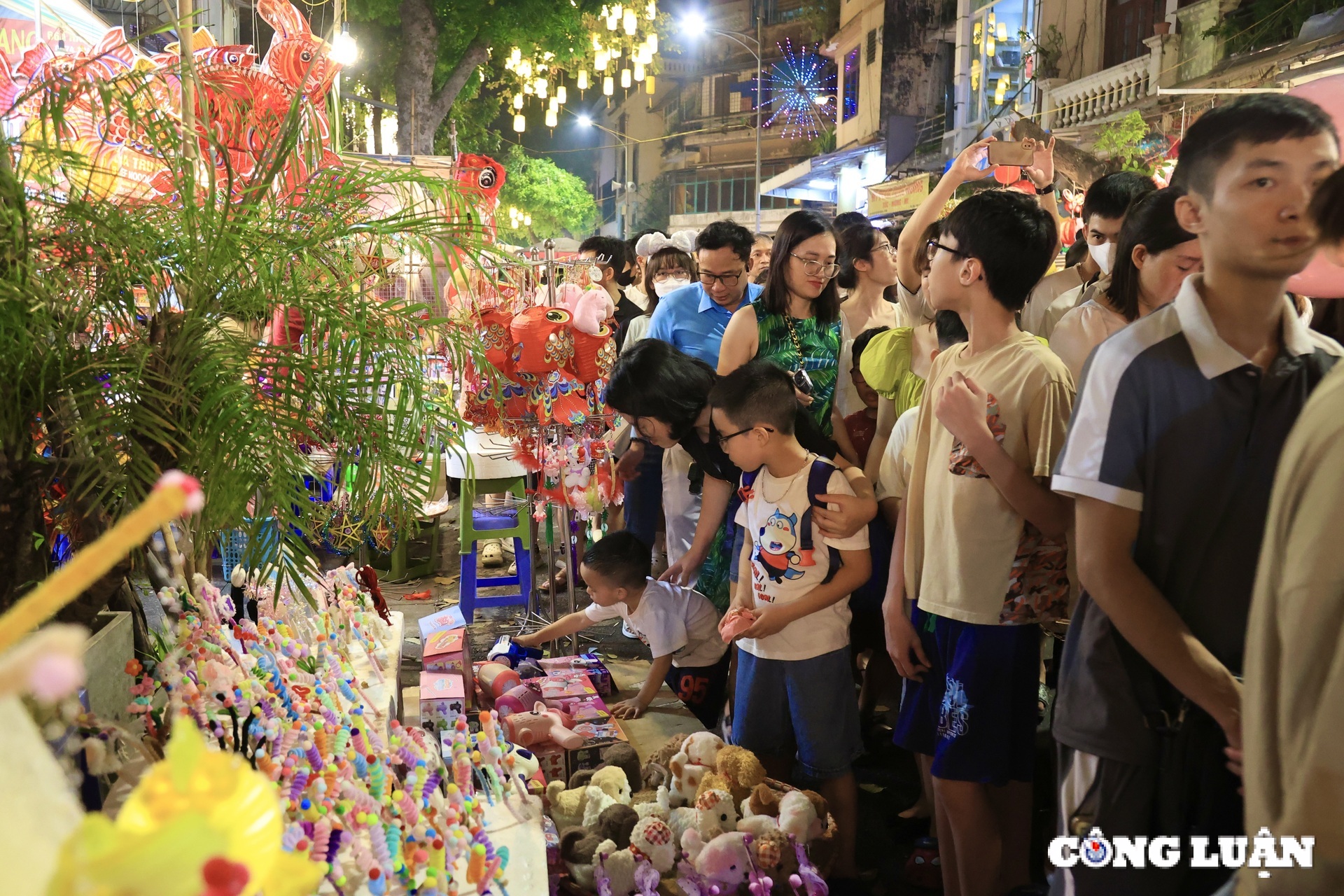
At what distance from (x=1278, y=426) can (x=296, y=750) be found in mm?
1551

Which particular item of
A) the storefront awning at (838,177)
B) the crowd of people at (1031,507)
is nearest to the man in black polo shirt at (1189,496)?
the crowd of people at (1031,507)

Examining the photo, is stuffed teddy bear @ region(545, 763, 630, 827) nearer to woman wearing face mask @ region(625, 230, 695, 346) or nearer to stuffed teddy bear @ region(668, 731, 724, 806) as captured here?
stuffed teddy bear @ region(668, 731, 724, 806)

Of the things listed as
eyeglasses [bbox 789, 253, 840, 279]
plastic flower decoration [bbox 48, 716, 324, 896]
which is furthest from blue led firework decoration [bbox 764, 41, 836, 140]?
plastic flower decoration [bbox 48, 716, 324, 896]

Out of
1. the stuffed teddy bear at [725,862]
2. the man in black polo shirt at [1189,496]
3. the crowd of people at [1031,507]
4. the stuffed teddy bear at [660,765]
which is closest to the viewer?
the crowd of people at [1031,507]

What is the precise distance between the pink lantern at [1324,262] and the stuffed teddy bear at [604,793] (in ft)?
5.90

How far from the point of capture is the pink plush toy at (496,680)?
3.17m

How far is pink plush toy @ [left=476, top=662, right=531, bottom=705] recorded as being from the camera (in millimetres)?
3166

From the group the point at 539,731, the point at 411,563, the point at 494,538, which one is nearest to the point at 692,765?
the point at 539,731

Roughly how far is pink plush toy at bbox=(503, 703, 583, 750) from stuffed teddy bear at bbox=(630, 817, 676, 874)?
48 centimetres

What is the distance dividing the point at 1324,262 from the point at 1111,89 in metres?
10.7

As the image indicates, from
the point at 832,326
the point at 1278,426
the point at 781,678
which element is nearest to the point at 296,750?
the point at 781,678

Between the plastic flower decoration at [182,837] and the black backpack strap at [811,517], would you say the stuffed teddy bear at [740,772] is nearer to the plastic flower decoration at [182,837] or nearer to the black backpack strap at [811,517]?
the black backpack strap at [811,517]

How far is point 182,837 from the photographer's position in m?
0.41

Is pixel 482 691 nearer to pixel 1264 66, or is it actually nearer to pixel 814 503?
pixel 814 503
